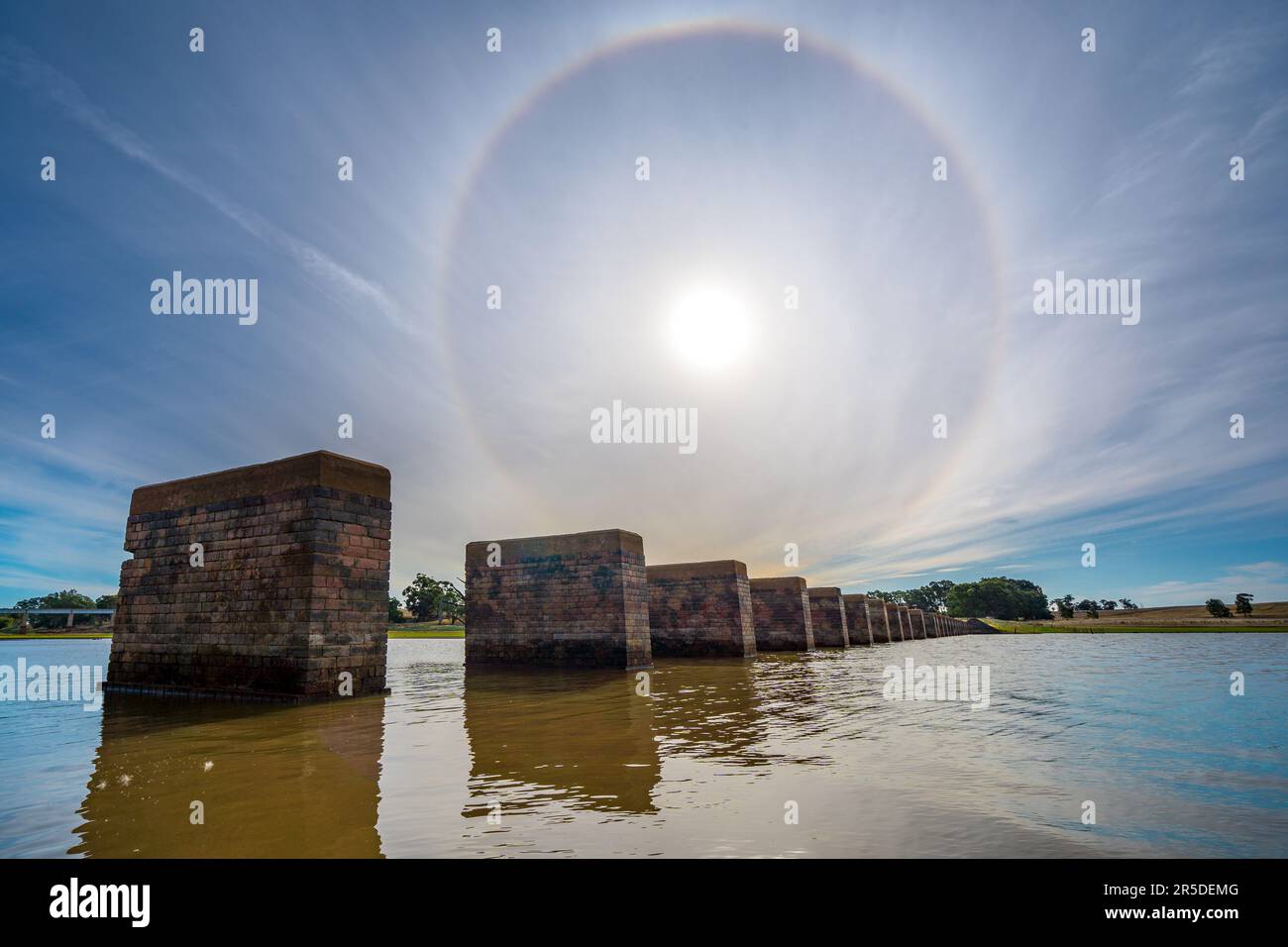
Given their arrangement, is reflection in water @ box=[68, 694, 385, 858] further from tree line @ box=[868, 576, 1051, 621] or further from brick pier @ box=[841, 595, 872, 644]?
tree line @ box=[868, 576, 1051, 621]

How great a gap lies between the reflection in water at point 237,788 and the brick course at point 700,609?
13.7 meters

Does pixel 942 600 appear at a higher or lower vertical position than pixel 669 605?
lower

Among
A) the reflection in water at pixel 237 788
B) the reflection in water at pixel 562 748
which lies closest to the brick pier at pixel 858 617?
the reflection in water at pixel 562 748

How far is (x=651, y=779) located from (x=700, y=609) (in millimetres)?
16344

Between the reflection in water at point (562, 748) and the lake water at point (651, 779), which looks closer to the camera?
the lake water at point (651, 779)

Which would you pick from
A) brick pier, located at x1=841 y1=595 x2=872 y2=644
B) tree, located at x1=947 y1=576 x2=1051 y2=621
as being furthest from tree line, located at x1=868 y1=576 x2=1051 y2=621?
brick pier, located at x1=841 y1=595 x2=872 y2=644

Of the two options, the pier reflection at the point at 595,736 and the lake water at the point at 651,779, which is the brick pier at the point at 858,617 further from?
the lake water at the point at 651,779

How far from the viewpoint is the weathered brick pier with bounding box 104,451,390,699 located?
9367mm

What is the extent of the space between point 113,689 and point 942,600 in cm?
16416

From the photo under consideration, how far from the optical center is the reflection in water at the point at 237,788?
10.2 feet

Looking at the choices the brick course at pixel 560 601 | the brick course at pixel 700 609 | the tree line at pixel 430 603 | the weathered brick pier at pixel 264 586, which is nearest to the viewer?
the weathered brick pier at pixel 264 586
